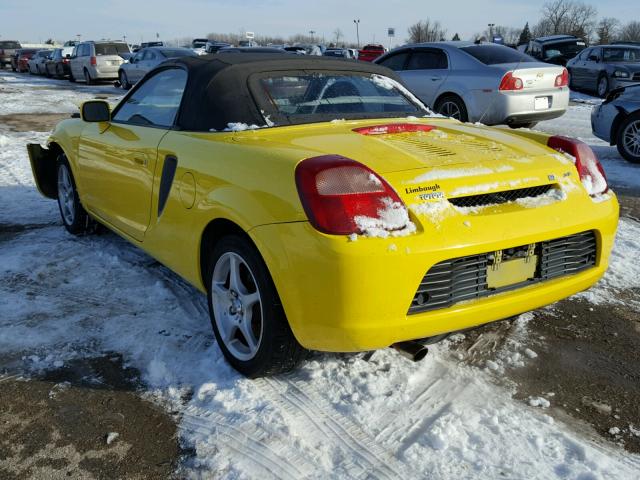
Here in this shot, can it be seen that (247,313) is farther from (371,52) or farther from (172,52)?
(371,52)

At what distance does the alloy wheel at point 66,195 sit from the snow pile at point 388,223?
3.47m

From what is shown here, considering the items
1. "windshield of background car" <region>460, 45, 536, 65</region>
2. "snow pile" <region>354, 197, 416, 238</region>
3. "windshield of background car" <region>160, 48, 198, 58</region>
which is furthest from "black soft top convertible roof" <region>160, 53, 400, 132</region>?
"windshield of background car" <region>160, 48, 198, 58</region>

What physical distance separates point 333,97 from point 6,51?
156 ft

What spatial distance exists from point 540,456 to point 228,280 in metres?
1.57

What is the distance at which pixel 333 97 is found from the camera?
3520mm

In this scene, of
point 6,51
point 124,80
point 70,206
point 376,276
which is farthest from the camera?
point 6,51

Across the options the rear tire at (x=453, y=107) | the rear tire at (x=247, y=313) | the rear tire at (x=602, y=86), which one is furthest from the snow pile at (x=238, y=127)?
the rear tire at (x=602, y=86)

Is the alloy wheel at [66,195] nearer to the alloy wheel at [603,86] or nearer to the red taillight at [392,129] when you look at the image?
the red taillight at [392,129]

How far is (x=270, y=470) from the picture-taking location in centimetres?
218

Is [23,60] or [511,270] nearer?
[511,270]

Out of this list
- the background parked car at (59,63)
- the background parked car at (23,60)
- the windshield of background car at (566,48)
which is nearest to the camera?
the windshield of background car at (566,48)

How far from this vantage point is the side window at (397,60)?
10.1 meters

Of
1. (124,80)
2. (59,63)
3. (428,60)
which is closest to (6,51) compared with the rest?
(59,63)

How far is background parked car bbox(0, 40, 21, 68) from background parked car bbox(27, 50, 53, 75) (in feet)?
32.3
